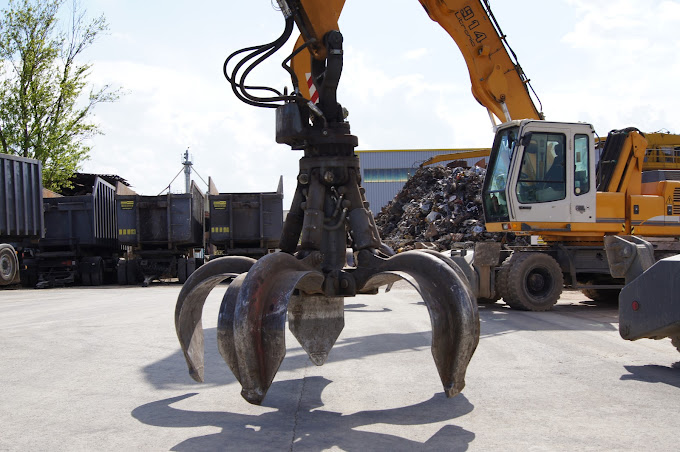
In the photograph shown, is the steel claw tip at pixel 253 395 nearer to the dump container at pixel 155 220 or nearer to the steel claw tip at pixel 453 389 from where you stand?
the steel claw tip at pixel 453 389

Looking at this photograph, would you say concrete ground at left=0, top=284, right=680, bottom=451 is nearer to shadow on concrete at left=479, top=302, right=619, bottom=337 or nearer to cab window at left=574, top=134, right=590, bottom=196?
shadow on concrete at left=479, top=302, right=619, bottom=337

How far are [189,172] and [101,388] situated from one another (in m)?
35.8

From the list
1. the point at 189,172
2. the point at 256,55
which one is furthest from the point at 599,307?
the point at 189,172

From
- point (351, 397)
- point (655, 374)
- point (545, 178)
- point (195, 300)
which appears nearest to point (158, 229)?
point (545, 178)

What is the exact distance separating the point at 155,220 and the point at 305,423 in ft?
56.6

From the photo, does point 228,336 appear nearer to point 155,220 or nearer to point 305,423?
point 305,423

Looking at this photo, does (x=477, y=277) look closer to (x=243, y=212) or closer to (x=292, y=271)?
(x=292, y=271)

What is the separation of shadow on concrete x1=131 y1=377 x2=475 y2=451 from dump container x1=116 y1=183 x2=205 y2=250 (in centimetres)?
1580

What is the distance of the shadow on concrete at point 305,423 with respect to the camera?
3.82 metres

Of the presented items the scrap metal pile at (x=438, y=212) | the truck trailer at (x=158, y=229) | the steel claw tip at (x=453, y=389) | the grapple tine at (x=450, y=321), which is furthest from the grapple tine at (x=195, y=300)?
the truck trailer at (x=158, y=229)

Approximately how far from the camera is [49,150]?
27.5m

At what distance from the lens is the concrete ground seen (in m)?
3.95

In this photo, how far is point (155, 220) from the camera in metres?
20.6

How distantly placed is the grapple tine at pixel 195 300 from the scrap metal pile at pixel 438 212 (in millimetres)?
15057
